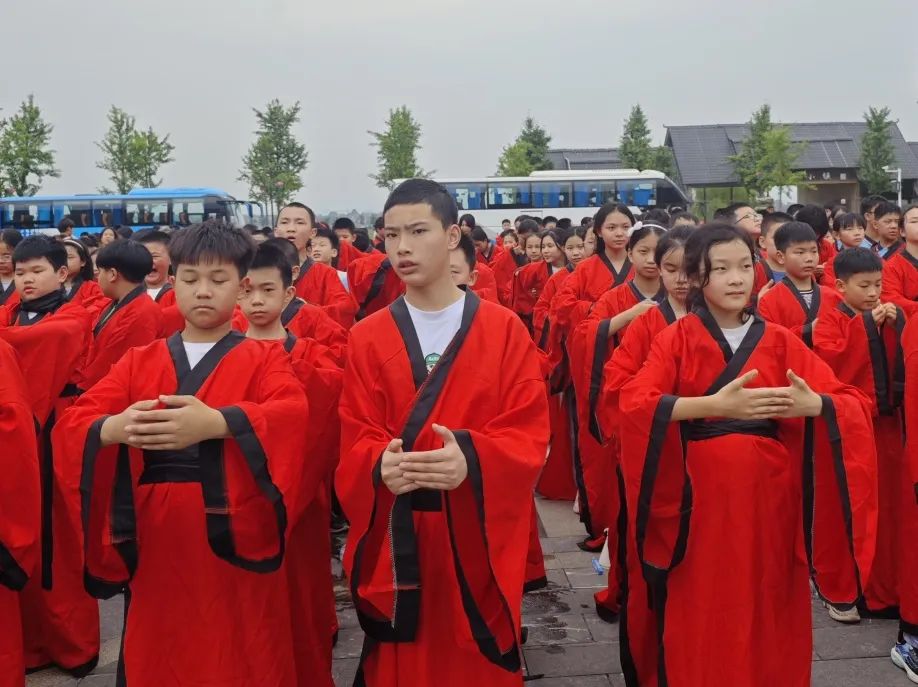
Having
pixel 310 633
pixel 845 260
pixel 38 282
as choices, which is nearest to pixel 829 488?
pixel 845 260

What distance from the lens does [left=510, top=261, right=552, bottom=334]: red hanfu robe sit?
32.1 feet

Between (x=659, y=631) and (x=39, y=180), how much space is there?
35.6 m

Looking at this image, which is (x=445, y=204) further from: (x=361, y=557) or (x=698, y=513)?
(x=698, y=513)

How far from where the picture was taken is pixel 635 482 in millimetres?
3215

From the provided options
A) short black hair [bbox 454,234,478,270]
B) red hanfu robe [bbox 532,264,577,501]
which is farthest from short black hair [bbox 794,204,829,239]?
short black hair [bbox 454,234,478,270]

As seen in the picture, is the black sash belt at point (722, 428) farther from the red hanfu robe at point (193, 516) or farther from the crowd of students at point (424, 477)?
the red hanfu robe at point (193, 516)

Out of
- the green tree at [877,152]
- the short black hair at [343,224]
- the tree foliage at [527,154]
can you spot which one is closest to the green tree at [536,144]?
the tree foliage at [527,154]

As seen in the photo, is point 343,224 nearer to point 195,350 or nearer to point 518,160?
point 195,350

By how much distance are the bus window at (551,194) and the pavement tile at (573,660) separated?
25904mm

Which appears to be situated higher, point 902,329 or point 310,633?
point 902,329

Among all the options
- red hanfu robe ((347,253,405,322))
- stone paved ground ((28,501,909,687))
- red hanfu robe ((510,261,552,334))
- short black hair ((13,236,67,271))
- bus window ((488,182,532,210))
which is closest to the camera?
stone paved ground ((28,501,909,687))

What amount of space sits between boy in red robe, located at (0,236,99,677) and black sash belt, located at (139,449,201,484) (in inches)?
55.4

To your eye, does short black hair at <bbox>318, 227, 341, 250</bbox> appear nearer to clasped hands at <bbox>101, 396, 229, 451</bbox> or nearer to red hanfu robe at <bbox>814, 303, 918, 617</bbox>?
red hanfu robe at <bbox>814, 303, 918, 617</bbox>

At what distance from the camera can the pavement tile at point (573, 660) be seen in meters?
3.96
